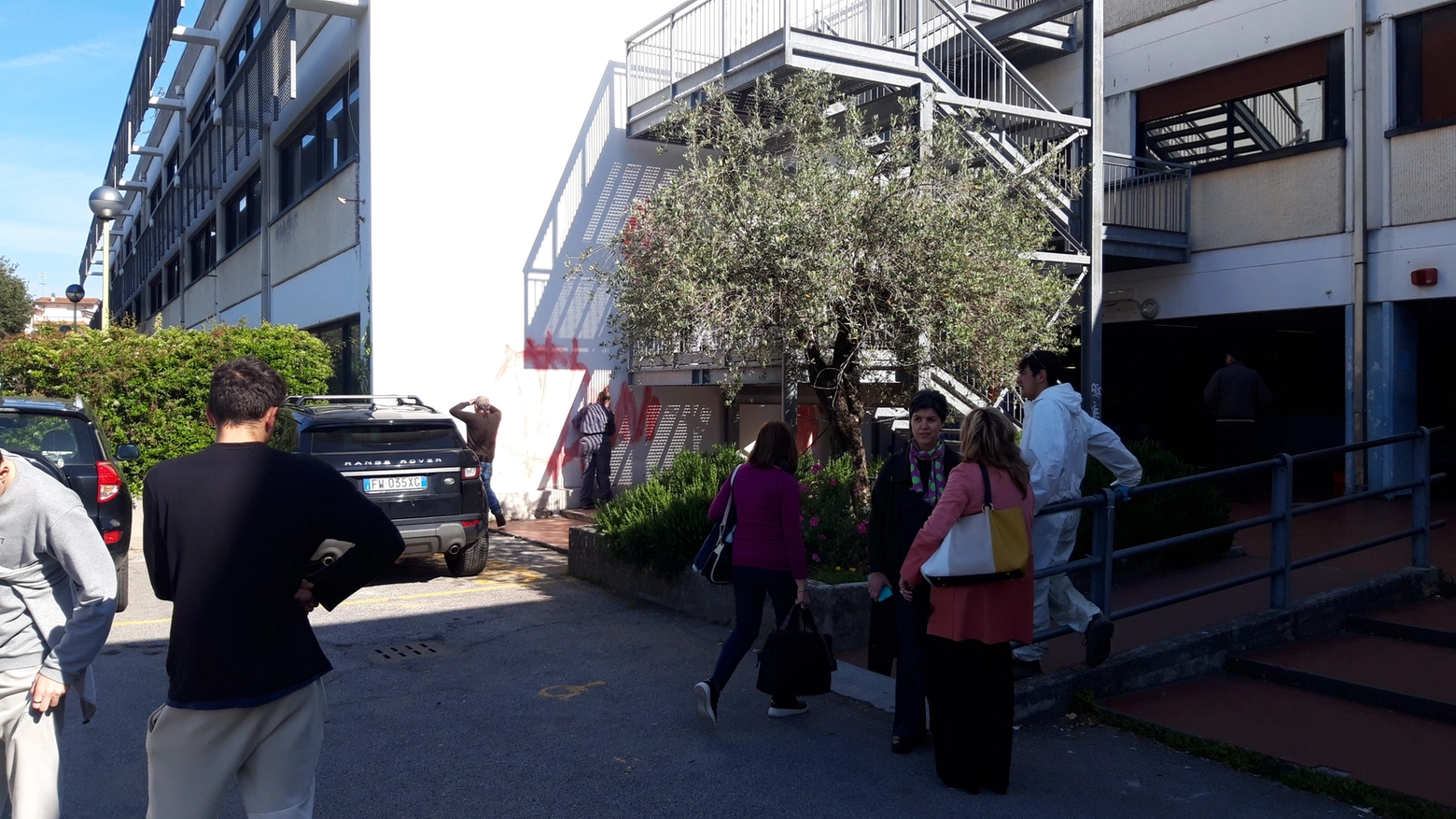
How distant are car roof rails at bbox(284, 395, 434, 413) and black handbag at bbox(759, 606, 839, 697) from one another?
5645 mm

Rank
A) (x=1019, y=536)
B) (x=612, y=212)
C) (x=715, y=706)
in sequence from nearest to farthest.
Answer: (x=1019, y=536) → (x=715, y=706) → (x=612, y=212)

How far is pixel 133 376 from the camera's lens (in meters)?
12.8

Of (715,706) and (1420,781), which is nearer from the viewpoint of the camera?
(1420,781)

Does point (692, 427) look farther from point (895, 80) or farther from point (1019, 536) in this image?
point (1019, 536)

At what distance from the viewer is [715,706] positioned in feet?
18.2

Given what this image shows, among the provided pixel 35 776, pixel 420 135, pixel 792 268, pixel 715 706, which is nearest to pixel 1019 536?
pixel 715 706

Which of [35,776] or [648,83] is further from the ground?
[648,83]

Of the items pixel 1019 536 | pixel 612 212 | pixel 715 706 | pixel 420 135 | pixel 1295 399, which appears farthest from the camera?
pixel 1295 399

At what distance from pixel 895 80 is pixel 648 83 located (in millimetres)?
5206

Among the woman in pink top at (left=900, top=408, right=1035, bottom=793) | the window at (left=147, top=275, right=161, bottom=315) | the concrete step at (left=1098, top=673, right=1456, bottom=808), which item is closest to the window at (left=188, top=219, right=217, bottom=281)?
the window at (left=147, top=275, right=161, bottom=315)

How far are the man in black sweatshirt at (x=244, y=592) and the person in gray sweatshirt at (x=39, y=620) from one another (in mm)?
493

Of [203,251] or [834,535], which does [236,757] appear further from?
[203,251]

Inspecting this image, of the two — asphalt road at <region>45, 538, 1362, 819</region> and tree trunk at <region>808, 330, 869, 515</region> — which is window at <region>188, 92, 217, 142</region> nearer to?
tree trunk at <region>808, 330, 869, 515</region>

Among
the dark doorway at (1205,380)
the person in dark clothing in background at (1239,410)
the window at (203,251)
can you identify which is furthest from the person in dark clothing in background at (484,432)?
the window at (203,251)
